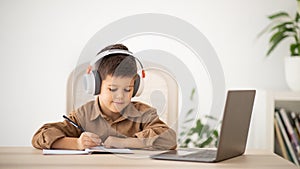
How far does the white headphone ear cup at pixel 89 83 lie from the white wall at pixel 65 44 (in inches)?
64.4

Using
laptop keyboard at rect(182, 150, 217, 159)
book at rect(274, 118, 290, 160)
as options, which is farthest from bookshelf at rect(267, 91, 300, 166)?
laptop keyboard at rect(182, 150, 217, 159)

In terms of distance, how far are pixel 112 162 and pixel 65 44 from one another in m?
1.82

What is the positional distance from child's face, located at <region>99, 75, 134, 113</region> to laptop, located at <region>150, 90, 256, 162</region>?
6.3 inches

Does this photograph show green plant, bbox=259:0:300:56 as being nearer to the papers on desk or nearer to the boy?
→ the boy

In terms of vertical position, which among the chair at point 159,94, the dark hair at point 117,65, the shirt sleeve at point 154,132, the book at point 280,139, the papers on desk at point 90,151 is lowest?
→ the book at point 280,139

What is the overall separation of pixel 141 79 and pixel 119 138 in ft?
0.61

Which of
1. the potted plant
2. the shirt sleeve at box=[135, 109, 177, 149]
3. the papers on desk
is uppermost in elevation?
the potted plant

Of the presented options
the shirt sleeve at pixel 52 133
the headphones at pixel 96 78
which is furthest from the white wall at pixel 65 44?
the headphones at pixel 96 78

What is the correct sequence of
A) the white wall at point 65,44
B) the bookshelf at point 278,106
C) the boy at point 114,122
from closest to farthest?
the boy at point 114,122, the bookshelf at point 278,106, the white wall at point 65,44

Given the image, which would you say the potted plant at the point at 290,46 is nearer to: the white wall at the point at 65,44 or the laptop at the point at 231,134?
the white wall at the point at 65,44

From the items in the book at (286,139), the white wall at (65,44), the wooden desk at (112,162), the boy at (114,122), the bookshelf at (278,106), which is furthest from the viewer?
the white wall at (65,44)

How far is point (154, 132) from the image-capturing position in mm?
1400

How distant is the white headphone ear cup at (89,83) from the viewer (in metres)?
1.37

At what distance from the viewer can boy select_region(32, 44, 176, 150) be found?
1.34 metres
